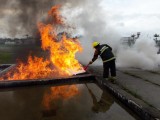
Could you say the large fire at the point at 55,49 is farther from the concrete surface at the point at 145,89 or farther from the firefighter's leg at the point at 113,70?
the concrete surface at the point at 145,89

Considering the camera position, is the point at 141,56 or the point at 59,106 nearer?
the point at 59,106

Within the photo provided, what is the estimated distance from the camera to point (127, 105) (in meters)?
5.95

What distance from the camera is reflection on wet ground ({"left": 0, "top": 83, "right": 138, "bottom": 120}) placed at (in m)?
5.21

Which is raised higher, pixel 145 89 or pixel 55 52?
pixel 55 52

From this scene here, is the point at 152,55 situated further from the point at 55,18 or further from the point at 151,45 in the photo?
the point at 55,18

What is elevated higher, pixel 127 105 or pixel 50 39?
pixel 50 39

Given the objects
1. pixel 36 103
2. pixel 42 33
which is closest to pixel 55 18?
pixel 42 33

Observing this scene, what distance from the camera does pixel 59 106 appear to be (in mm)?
5984

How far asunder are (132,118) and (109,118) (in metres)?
0.56

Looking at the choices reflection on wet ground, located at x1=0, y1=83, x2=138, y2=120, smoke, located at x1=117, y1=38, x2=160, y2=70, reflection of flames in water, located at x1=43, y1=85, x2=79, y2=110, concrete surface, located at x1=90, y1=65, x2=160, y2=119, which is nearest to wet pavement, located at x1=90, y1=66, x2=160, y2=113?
concrete surface, located at x1=90, y1=65, x2=160, y2=119

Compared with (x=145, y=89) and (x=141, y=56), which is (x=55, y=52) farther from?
(x=141, y=56)

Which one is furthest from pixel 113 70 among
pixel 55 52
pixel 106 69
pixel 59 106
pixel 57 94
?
pixel 55 52

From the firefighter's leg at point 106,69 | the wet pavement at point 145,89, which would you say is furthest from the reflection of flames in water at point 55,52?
the wet pavement at point 145,89

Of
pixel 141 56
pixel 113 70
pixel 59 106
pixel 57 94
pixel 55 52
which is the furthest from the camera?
pixel 141 56
